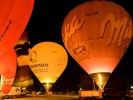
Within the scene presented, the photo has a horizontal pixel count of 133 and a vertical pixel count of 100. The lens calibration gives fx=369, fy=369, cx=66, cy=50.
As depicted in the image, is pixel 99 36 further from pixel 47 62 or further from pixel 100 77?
pixel 47 62

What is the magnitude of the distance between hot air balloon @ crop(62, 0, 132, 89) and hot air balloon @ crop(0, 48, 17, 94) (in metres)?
5.01

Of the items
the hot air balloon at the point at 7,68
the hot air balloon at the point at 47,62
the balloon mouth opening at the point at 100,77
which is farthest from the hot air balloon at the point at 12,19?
the hot air balloon at the point at 47,62

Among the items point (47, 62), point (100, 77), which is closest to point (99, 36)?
point (100, 77)

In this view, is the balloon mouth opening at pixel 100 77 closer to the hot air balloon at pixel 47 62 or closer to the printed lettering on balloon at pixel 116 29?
the printed lettering on balloon at pixel 116 29

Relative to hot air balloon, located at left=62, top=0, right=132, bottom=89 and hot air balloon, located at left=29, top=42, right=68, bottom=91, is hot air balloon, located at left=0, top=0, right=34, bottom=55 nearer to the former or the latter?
hot air balloon, located at left=62, top=0, right=132, bottom=89

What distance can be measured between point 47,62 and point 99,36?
4.57 metres

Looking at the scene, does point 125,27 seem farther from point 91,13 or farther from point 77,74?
point 77,74

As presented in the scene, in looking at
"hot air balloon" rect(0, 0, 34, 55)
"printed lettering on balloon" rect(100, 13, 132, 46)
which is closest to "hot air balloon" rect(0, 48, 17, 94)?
"hot air balloon" rect(0, 0, 34, 55)

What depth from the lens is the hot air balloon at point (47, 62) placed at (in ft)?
62.1

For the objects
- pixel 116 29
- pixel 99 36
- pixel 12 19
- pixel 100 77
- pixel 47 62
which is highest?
pixel 116 29

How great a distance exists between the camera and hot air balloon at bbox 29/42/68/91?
62.1 feet

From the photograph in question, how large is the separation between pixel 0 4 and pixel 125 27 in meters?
8.57

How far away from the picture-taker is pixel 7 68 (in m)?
10.3

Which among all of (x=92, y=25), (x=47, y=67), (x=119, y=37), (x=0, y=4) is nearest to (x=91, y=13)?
(x=92, y=25)
